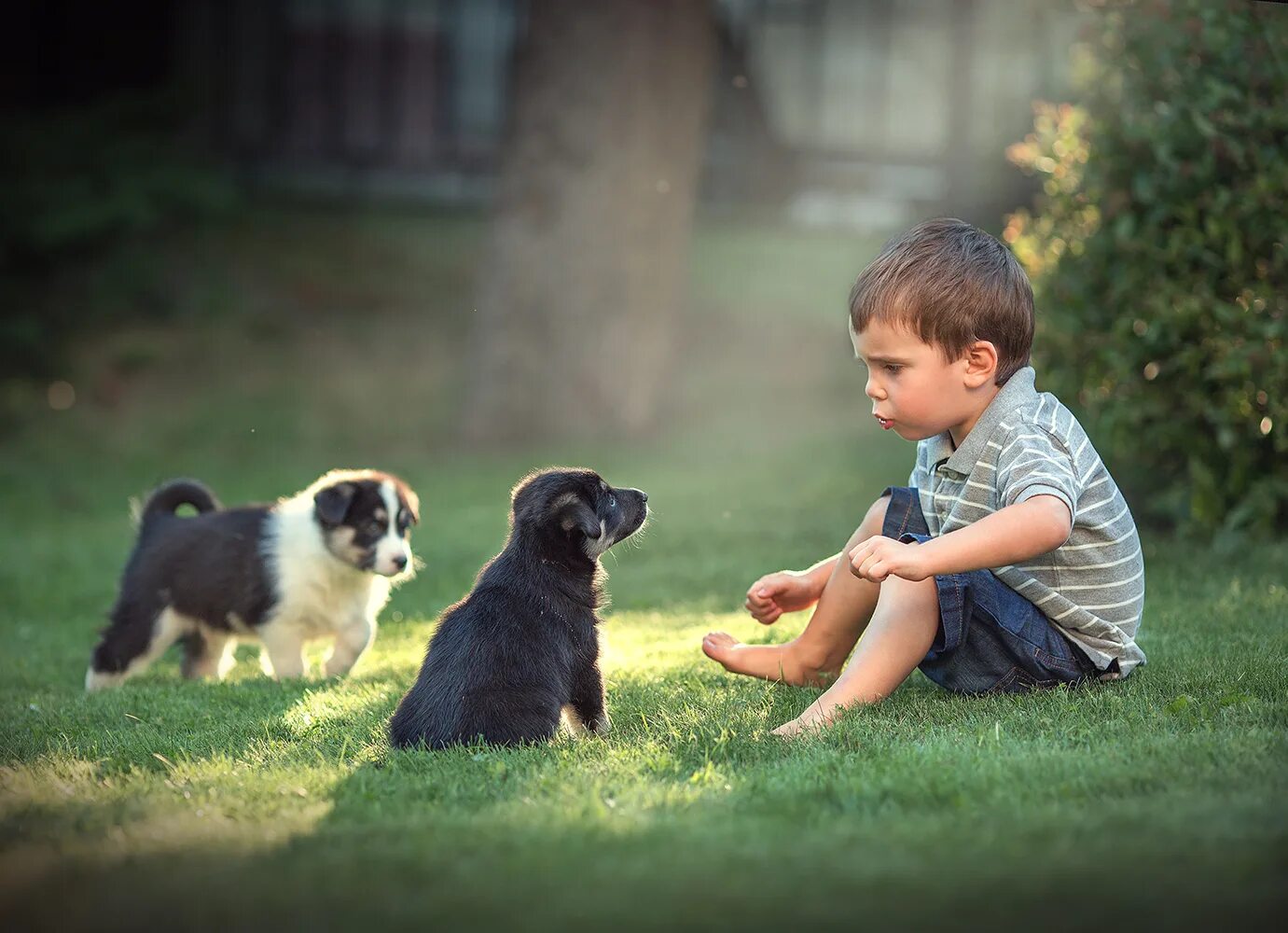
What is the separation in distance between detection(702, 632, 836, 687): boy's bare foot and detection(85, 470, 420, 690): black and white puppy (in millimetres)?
1932

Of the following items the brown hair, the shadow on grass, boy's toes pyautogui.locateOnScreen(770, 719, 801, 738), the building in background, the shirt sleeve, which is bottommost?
boy's toes pyautogui.locateOnScreen(770, 719, 801, 738)

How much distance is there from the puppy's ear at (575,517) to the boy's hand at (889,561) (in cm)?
105

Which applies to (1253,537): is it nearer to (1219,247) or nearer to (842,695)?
(1219,247)

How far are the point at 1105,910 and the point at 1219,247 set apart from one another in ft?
16.1

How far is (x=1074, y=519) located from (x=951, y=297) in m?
0.74

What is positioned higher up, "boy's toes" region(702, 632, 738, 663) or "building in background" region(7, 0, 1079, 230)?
"building in background" region(7, 0, 1079, 230)

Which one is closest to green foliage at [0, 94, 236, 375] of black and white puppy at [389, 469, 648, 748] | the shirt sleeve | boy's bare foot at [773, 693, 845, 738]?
black and white puppy at [389, 469, 648, 748]

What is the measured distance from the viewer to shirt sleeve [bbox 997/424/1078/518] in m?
3.70

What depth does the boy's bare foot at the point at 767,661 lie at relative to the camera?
457cm

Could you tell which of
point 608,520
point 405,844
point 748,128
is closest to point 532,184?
point 748,128

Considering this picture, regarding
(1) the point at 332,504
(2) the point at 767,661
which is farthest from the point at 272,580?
(2) the point at 767,661

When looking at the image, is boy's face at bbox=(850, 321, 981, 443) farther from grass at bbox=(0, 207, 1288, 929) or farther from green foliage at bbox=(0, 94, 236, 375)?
green foliage at bbox=(0, 94, 236, 375)

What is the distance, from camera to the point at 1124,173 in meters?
6.93

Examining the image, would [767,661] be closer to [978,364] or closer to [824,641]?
[824,641]
